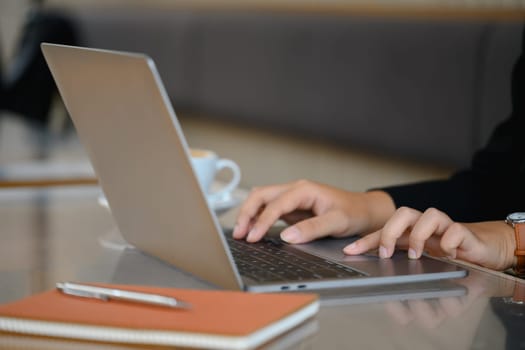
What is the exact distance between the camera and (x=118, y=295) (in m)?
0.61

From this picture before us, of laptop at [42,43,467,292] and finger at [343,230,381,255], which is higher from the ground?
laptop at [42,43,467,292]

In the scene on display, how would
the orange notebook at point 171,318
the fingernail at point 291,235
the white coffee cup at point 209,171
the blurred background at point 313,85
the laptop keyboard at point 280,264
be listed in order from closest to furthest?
the orange notebook at point 171,318
the laptop keyboard at point 280,264
the fingernail at point 291,235
the white coffee cup at point 209,171
the blurred background at point 313,85

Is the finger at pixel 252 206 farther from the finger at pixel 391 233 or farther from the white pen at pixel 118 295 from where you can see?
the white pen at pixel 118 295

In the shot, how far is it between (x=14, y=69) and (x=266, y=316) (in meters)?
3.16

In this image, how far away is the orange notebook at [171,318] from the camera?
53 centimetres

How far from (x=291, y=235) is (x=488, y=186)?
47 centimetres

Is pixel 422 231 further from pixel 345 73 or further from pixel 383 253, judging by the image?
pixel 345 73

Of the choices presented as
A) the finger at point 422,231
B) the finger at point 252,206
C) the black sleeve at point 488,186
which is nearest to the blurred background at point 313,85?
the black sleeve at point 488,186

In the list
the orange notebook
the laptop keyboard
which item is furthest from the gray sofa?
the orange notebook

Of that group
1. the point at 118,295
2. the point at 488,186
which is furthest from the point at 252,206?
the point at 488,186

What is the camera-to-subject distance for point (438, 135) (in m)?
2.01

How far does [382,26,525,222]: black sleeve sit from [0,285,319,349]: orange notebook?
514 mm

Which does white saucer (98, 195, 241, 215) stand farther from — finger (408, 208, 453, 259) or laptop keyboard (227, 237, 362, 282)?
finger (408, 208, 453, 259)

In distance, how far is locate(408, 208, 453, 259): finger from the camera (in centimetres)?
79
